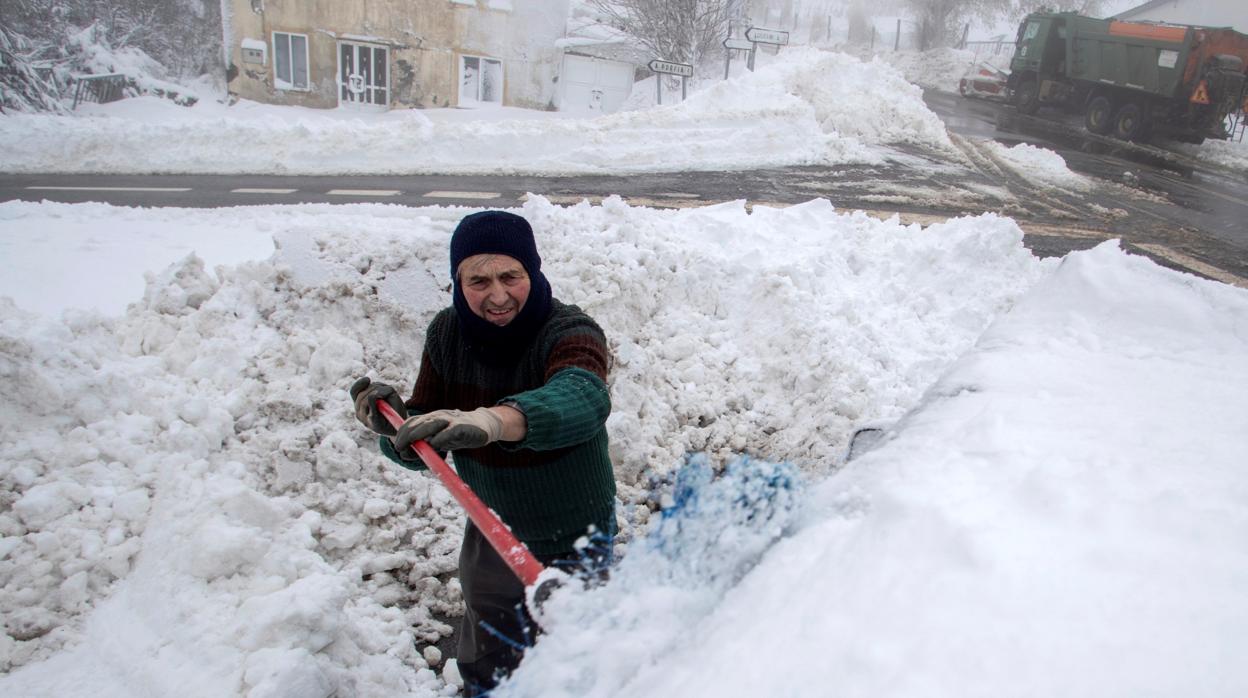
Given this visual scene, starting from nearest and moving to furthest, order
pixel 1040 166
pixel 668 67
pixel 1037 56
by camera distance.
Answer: pixel 1040 166, pixel 668 67, pixel 1037 56

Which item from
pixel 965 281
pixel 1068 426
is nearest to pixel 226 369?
pixel 1068 426

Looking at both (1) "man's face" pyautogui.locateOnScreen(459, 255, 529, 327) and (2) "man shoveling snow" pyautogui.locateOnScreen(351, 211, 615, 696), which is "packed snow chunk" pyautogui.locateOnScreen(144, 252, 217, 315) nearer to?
(2) "man shoveling snow" pyautogui.locateOnScreen(351, 211, 615, 696)

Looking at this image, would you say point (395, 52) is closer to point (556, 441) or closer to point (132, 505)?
point (132, 505)

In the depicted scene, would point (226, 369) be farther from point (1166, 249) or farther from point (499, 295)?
point (1166, 249)

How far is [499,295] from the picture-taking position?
6.93 ft

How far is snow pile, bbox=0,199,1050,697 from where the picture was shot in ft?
8.33

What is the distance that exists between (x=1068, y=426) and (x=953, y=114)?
22380 mm

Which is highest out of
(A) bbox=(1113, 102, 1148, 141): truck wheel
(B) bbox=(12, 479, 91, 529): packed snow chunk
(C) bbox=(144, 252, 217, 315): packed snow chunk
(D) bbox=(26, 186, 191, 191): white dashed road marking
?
(A) bbox=(1113, 102, 1148, 141): truck wheel

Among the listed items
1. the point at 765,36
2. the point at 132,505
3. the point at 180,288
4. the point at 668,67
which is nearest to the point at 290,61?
the point at 668,67

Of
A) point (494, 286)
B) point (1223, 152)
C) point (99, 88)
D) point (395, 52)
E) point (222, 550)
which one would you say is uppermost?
point (395, 52)

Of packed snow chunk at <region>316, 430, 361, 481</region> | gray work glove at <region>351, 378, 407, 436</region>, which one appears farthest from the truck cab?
gray work glove at <region>351, 378, 407, 436</region>

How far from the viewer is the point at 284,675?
7.33 ft

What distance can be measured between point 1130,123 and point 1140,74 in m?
1.14

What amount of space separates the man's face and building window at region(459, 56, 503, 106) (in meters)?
19.4
